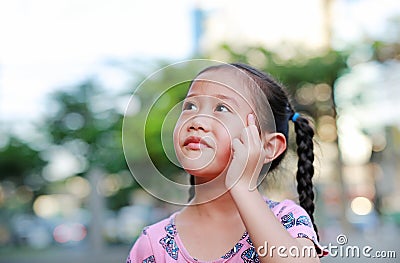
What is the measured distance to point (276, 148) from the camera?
2.57ft

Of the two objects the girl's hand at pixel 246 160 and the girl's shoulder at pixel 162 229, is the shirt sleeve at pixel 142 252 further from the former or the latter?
the girl's hand at pixel 246 160

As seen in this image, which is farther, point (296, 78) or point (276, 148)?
point (296, 78)

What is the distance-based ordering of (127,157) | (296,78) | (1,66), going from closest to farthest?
(127,157), (1,66), (296,78)

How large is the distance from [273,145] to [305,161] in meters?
0.13

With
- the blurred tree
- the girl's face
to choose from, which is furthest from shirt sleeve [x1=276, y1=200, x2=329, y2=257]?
the blurred tree

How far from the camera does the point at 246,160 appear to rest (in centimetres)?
69

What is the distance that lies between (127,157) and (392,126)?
4238mm

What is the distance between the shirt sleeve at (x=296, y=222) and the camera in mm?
736

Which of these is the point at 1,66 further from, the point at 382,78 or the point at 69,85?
the point at 382,78

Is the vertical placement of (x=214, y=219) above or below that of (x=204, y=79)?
below

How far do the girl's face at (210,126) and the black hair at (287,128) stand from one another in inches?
2.2

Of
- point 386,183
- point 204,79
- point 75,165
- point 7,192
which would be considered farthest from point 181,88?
point 386,183

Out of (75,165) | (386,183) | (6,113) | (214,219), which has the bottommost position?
(386,183)

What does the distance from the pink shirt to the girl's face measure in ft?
0.34
